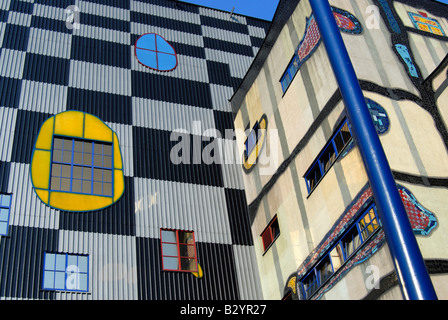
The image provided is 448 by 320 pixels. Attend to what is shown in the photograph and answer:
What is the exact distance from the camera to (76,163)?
20.3 meters

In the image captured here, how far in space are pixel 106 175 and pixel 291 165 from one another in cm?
708

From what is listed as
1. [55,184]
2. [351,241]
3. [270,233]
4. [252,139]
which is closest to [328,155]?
[351,241]

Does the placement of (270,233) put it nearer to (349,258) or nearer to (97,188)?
(349,258)

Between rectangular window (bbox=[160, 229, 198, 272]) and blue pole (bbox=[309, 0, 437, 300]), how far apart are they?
308 inches

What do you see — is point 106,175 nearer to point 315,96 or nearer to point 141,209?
point 141,209

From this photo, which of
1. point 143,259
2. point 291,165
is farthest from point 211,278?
point 291,165

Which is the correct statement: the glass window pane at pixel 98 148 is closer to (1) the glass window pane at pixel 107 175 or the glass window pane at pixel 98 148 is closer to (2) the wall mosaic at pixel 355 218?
(1) the glass window pane at pixel 107 175

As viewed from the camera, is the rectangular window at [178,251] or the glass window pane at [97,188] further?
the glass window pane at [97,188]

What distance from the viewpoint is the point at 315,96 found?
59.2 ft

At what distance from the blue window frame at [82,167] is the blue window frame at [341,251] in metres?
8.04

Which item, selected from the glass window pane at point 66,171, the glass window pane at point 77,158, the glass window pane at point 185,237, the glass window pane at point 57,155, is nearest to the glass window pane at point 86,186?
the glass window pane at point 66,171

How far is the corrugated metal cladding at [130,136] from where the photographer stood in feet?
59.4

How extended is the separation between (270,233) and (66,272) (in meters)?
7.40

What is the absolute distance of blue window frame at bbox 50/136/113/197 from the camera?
19577 millimetres
